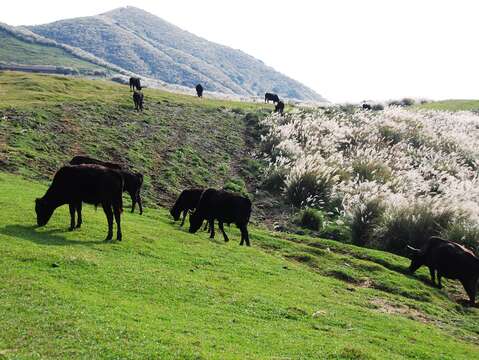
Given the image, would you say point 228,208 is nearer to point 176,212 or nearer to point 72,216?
point 176,212

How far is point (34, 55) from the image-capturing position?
176 m

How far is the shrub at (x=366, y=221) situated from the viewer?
2453 cm

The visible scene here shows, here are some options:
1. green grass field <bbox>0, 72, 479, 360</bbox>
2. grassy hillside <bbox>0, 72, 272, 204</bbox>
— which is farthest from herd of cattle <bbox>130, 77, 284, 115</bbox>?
green grass field <bbox>0, 72, 479, 360</bbox>

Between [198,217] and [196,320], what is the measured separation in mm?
9690

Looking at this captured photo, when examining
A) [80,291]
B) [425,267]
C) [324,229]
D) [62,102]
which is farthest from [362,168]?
[80,291]

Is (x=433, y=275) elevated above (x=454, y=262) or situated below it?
below

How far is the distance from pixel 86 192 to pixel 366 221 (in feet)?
45.6

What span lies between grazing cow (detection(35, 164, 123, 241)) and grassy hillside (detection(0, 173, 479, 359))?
59 cm

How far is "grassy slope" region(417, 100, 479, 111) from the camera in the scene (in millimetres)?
68938

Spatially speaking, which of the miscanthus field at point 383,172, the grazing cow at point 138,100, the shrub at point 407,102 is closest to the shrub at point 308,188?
the miscanthus field at point 383,172

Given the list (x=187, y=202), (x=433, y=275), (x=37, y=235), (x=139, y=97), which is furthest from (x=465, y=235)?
(x=139, y=97)

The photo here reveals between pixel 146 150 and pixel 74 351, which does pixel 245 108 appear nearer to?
pixel 146 150

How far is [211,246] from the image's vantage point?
1848 cm

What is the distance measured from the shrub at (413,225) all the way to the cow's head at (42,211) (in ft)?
48.9
